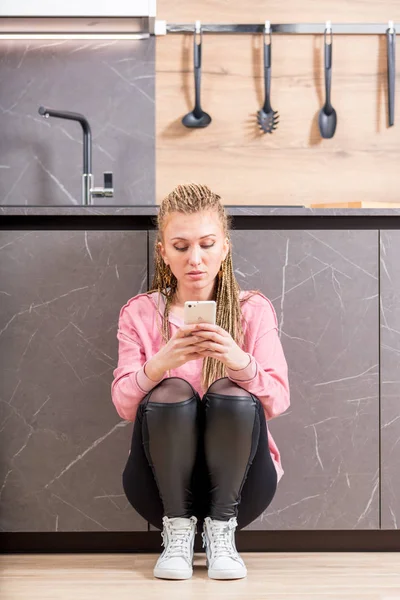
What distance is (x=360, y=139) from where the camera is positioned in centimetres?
242

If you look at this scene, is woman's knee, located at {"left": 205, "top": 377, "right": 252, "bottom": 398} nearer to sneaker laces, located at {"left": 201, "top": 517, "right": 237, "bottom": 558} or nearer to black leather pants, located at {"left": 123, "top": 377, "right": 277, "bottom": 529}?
black leather pants, located at {"left": 123, "top": 377, "right": 277, "bottom": 529}

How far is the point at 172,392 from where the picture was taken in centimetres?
155

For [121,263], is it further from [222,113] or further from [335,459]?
[222,113]

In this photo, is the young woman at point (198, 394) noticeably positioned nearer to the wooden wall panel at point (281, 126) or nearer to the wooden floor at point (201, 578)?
the wooden floor at point (201, 578)

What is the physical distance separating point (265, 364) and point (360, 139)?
3.45 feet

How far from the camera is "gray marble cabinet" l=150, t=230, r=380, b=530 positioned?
5.87 ft

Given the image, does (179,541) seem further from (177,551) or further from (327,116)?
(327,116)

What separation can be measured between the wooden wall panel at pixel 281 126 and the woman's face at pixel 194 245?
0.78m

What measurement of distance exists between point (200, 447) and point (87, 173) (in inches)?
40.7

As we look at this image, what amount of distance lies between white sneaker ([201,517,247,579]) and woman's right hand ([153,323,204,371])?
34cm

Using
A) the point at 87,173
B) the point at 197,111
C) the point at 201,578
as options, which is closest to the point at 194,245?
the point at 201,578

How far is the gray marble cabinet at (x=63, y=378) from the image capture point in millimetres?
1782

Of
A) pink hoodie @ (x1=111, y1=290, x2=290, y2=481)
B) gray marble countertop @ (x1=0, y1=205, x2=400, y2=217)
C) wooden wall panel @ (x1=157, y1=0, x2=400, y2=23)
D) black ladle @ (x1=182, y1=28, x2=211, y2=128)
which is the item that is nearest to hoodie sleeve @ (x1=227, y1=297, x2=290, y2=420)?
pink hoodie @ (x1=111, y1=290, x2=290, y2=481)

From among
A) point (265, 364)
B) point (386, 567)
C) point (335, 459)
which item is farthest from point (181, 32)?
point (386, 567)
